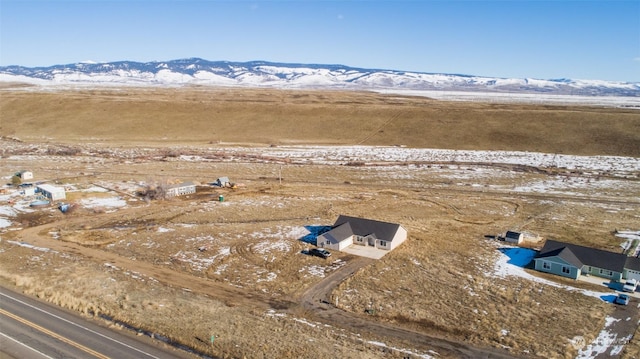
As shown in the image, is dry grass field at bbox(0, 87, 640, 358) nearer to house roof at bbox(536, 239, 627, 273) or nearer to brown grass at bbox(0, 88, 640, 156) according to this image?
brown grass at bbox(0, 88, 640, 156)

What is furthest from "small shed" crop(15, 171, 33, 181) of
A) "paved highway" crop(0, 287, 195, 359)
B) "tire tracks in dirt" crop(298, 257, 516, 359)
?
"tire tracks in dirt" crop(298, 257, 516, 359)

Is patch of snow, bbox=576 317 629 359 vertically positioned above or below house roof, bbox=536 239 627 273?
below

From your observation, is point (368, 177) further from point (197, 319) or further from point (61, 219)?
point (197, 319)

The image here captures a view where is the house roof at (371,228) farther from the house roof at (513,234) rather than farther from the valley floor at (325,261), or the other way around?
the house roof at (513,234)

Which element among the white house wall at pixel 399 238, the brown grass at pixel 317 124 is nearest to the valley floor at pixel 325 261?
the white house wall at pixel 399 238

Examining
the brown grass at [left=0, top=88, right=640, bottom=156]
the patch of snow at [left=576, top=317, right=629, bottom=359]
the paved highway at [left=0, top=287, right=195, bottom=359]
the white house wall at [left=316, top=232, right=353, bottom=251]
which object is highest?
the brown grass at [left=0, top=88, right=640, bottom=156]

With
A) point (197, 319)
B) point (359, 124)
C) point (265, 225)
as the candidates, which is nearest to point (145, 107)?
point (359, 124)
